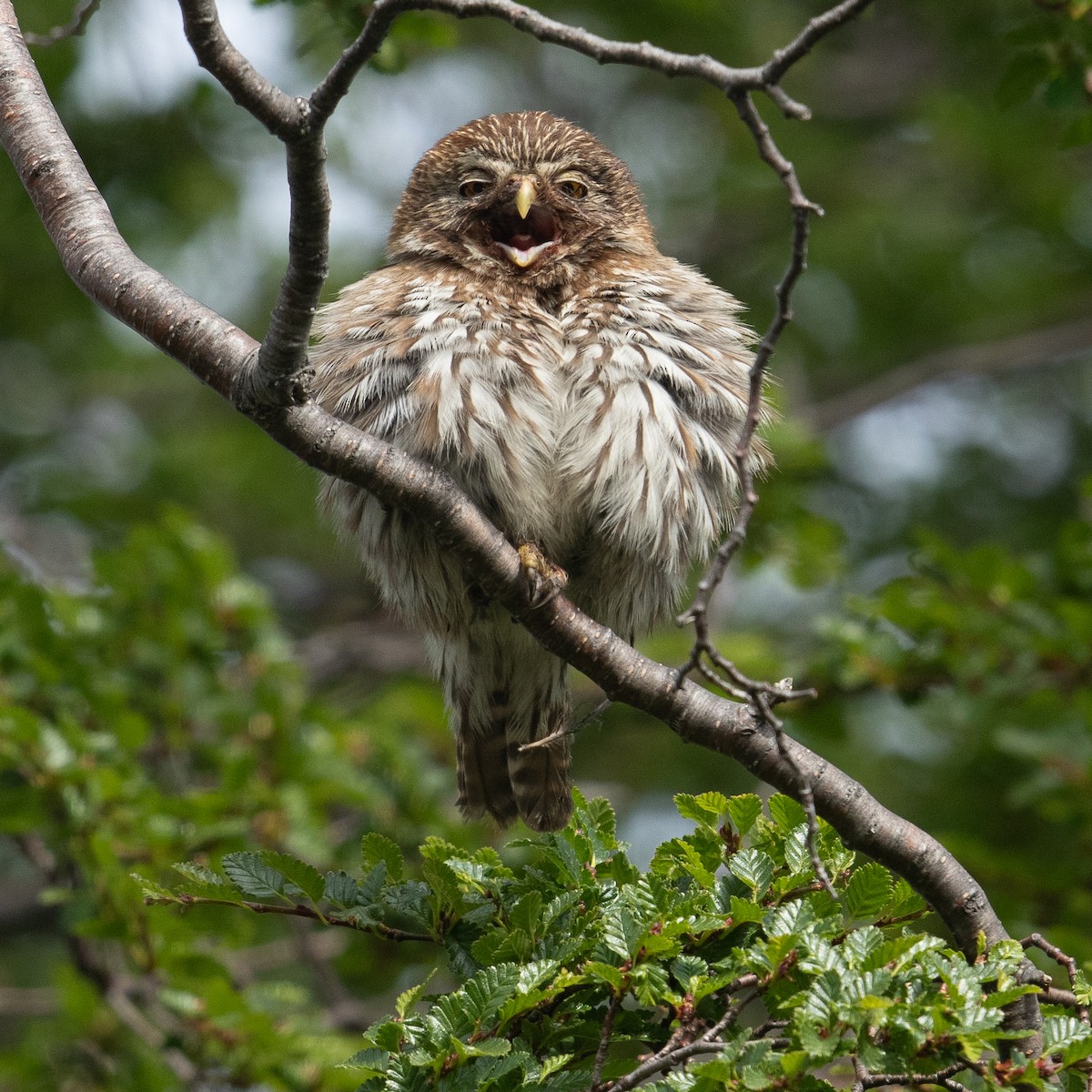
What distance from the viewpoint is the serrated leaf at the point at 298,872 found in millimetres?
3107

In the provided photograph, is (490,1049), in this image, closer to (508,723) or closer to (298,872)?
(298,872)

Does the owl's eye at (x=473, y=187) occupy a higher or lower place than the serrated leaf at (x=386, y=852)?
higher

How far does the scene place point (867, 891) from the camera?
295cm

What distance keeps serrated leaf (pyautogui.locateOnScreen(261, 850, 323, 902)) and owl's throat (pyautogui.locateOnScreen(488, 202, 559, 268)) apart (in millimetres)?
2446

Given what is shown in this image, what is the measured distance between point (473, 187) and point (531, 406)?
4.53 feet

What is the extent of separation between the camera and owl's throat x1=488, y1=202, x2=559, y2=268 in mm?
4875

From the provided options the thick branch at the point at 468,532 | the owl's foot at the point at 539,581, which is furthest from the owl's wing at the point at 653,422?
the thick branch at the point at 468,532

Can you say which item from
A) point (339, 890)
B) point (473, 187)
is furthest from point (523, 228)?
point (339, 890)

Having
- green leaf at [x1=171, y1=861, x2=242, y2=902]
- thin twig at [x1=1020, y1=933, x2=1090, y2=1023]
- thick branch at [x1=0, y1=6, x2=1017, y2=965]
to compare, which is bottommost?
green leaf at [x1=171, y1=861, x2=242, y2=902]

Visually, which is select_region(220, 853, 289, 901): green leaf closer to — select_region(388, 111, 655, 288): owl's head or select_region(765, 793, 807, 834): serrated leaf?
select_region(765, 793, 807, 834): serrated leaf

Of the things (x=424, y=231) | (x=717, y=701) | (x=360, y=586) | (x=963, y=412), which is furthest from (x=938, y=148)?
(x=717, y=701)

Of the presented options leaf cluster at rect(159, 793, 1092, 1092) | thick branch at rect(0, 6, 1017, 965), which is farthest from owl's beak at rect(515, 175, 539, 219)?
leaf cluster at rect(159, 793, 1092, 1092)

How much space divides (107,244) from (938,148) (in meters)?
7.51

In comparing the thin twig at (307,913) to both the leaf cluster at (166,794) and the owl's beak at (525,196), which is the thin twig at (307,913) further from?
the owl's beak at (525,196)
